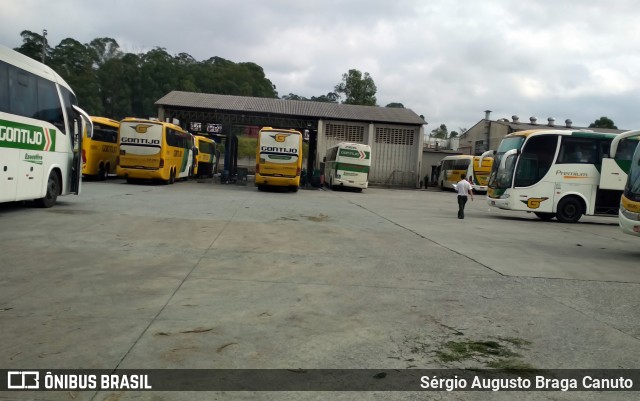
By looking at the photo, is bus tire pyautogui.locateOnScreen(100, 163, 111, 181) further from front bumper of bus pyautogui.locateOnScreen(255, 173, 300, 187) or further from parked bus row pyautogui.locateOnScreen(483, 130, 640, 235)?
parked bus row pyautogui.locateOnScreen(483, 130, 640, 235)

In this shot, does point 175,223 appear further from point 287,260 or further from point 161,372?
point 161,372

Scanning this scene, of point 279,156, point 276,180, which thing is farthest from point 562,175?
point 276,180

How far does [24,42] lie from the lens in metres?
60.0

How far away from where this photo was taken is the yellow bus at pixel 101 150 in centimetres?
2590

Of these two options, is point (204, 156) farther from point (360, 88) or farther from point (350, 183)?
point (360, 88)

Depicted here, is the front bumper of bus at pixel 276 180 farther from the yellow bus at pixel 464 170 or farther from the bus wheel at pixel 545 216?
the yellow bus at pixel 464 170

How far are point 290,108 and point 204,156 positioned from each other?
8.50 meters

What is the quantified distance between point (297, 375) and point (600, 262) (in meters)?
8.16

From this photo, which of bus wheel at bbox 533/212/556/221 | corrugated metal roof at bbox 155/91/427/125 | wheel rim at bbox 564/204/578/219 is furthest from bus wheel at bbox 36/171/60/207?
corrugated metal roof at bbox 155/91/427/125

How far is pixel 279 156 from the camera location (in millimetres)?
25984

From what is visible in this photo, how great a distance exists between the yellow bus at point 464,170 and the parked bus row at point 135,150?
2154 cm

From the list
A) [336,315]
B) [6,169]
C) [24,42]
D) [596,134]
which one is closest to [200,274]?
[336,315]

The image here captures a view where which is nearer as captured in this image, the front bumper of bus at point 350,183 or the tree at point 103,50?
the front bumper of bus at point 350,183

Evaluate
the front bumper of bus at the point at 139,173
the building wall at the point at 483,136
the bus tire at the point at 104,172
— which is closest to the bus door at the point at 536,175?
the front bumper of bus at the point at 139,173
